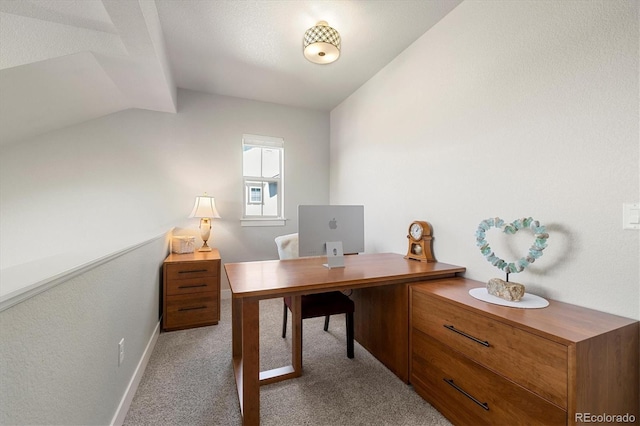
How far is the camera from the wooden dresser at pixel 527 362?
3.12ft

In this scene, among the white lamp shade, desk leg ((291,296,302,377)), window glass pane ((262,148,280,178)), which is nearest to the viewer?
desk leg ((291,296,302,377))

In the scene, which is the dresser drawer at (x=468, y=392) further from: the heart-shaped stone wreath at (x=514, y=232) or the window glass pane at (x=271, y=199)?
the window glass pane at (x=271, y=199)

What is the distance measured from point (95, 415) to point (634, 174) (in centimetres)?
258

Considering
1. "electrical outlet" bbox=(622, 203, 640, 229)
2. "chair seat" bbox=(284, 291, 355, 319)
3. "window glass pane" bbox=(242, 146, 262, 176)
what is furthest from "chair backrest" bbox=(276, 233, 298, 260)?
"electrical outlet" bbox=(622, 203, 640, 229)

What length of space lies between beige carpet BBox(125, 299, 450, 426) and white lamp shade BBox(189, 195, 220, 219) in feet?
4.31

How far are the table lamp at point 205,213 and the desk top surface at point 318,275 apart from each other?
135 centimetres

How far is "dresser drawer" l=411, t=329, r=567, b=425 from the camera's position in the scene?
1.05 m

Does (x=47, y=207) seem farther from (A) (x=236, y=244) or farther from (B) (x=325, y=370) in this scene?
(B) (x=325, y=370)

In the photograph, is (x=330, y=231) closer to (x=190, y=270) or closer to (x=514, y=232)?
(x=514, y=232)

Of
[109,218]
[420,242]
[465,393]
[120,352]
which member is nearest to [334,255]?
[420,242]

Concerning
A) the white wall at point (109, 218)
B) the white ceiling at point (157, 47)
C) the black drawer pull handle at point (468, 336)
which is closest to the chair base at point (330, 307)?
the black drawer pull handle at point (468, 336)

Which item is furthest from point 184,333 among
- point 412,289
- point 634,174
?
point 634,174

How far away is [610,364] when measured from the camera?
1.02m

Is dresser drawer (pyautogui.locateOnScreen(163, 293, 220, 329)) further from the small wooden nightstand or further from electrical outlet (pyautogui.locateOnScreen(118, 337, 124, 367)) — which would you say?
electrical outlet (pyautogui.locateOnScreen(118, 337, 124, 367))
